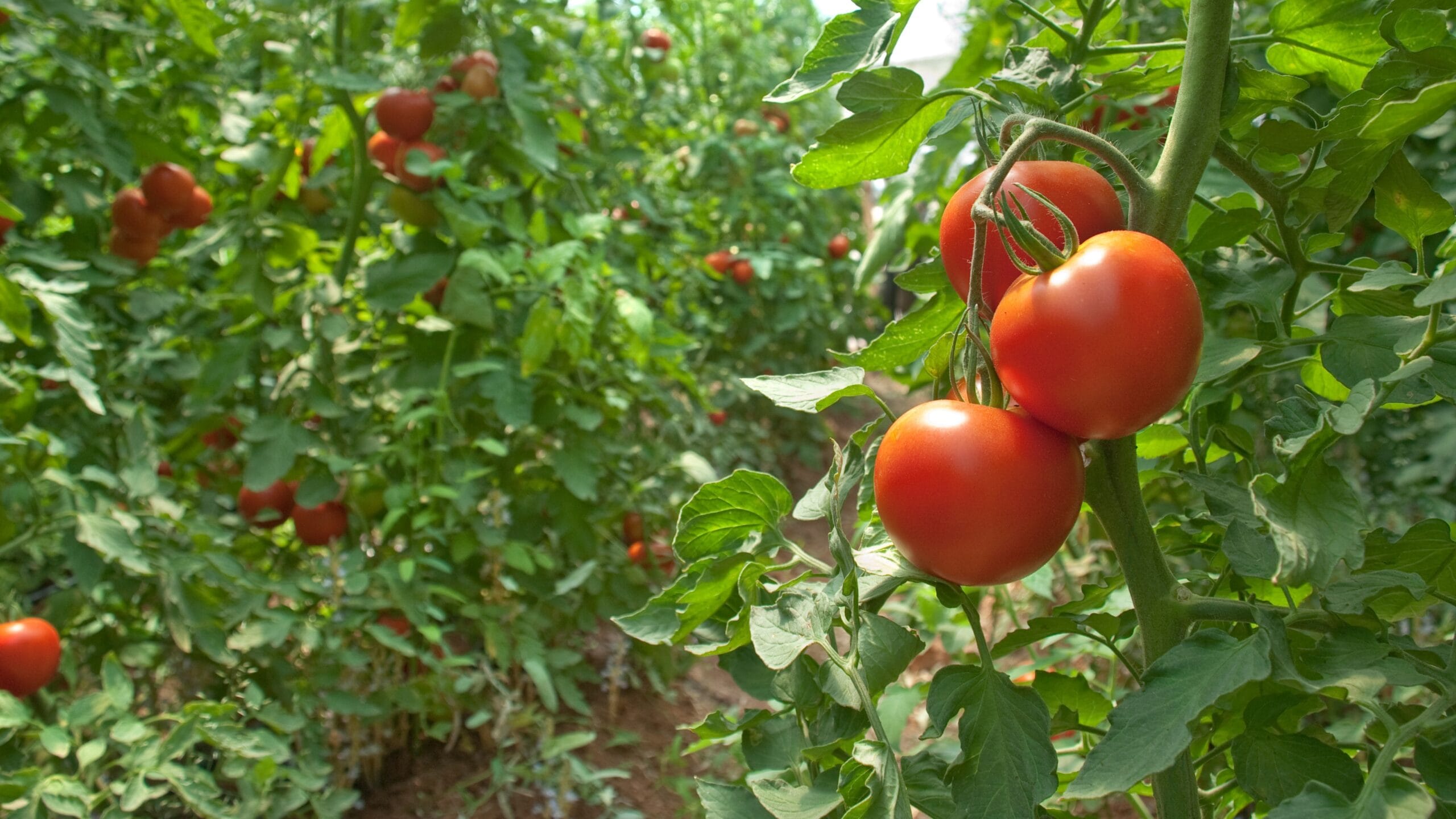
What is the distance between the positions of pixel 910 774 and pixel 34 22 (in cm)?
158

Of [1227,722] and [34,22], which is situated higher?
[34,22]

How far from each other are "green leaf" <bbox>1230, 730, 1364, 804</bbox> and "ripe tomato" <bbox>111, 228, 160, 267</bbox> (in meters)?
1.82

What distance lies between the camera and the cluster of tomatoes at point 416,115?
63.0 inches

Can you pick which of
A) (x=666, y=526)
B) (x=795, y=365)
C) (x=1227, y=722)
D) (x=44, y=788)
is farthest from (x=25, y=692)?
(x=795, y=365)

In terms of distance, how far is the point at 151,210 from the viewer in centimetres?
174

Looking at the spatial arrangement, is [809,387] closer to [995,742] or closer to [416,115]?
[995,742]

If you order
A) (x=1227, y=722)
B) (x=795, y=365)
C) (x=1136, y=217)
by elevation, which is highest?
(x=1136, y=217)

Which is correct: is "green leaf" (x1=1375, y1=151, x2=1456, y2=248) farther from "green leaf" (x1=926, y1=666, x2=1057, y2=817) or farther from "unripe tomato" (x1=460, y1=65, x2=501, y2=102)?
"unripe tomato" (x1=460, y1=65, x2=501, y2=102)

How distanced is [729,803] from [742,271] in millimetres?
2839

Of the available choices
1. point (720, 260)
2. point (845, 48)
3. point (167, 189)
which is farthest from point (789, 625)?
point (720, 260)

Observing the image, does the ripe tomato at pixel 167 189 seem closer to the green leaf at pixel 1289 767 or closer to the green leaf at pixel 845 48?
the green leaf at pixel 845 48

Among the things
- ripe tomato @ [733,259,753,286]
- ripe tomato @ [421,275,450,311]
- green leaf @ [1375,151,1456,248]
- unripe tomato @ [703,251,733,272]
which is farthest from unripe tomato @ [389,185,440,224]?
ripe tomato @ [733,259,753,286]

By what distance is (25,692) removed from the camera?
4.00 feet

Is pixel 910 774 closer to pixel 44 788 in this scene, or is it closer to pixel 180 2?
pixel 44 788
